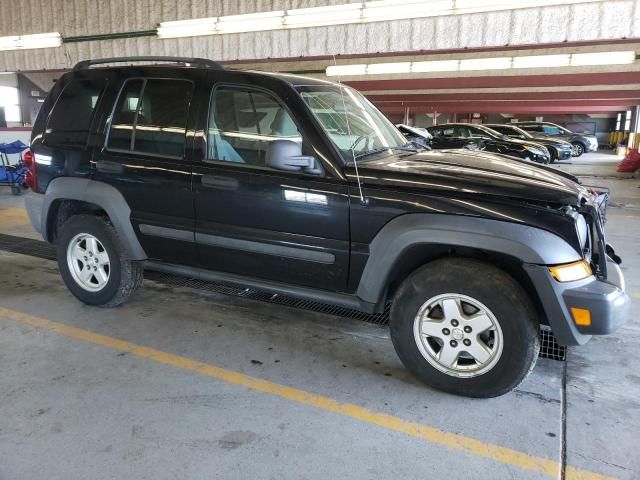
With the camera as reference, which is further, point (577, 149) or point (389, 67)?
point (577, 149)

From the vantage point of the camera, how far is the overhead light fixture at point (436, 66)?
44.0 feet

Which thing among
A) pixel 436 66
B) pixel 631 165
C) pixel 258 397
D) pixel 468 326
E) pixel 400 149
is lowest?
pixel 258 397

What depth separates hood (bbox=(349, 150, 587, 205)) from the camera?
101 inches

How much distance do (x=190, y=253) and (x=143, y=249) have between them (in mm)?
458

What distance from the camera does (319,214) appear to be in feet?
9.70

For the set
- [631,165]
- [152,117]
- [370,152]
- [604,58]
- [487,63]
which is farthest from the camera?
[631,165]

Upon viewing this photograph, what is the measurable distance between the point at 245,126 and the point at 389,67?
12223 mm

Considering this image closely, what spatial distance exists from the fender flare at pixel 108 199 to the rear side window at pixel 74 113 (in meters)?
0.30

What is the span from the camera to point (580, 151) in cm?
2250

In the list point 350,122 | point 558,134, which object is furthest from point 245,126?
point 558,134

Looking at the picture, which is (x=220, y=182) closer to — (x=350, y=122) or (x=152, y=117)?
(x=152, y=117)

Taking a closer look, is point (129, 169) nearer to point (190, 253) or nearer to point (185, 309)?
point (190, 253)

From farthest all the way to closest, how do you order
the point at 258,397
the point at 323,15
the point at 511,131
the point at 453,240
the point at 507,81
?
the point at 507,81 → the point at 511,131 → the point at 323,15 → the point at 258,397 → the point at 453,240

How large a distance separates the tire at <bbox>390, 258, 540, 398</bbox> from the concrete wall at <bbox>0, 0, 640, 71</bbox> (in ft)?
22.5
